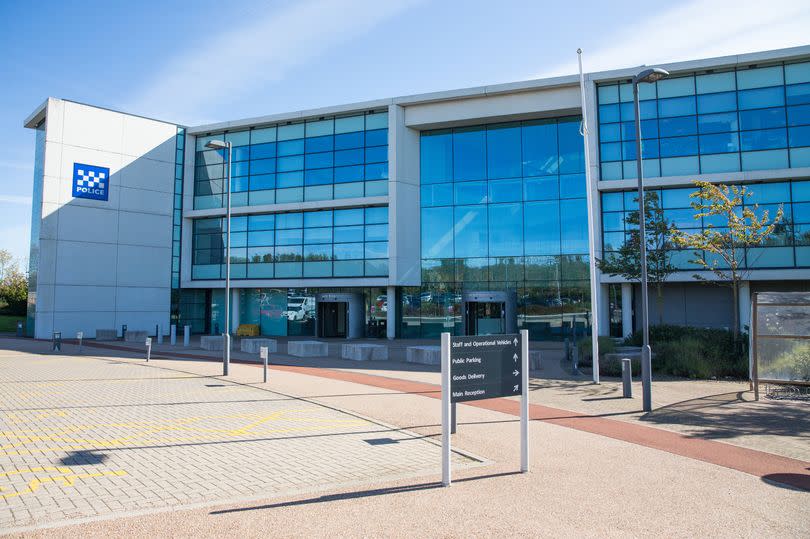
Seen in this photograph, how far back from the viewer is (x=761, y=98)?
2711 cm

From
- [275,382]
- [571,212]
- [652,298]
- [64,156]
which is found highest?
[64,156]

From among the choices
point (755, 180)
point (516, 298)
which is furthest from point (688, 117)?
point (516, 298)

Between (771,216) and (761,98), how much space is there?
18.4 feet

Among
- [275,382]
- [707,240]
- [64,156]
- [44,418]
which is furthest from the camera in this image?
[64,156]

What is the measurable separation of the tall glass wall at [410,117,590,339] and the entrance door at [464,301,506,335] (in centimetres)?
75

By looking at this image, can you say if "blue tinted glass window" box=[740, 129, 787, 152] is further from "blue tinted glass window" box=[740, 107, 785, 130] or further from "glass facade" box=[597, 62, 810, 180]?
"blue tinted glass window" box=[740, 107, 785, 130]

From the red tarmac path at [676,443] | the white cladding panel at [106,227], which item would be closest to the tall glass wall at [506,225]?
the white cladding panel at [106,227]

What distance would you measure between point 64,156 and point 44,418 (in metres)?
28.5

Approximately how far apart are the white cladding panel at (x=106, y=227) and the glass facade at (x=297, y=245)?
315cm

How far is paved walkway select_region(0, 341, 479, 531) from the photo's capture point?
19.9 ft

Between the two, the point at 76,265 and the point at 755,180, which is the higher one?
the point at 755,180

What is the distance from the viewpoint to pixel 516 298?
31969mm

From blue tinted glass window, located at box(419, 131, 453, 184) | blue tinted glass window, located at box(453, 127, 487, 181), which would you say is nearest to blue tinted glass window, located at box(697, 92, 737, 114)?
blue tinted glass window, located at box(453, 127, 487, 181)

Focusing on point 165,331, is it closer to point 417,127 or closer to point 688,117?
point 417,127
